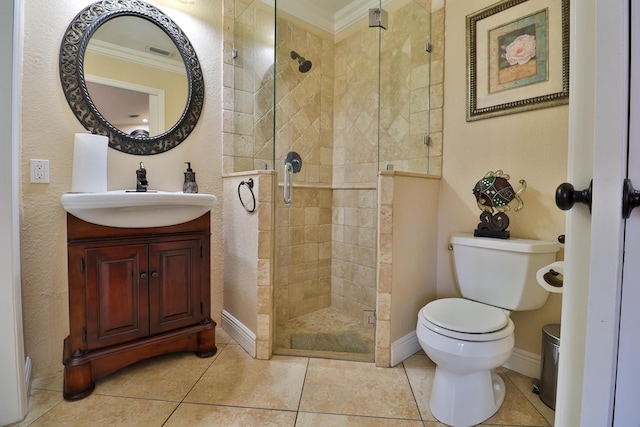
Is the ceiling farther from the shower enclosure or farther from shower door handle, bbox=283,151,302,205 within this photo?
shower door handle, bbox=283,151,302,205

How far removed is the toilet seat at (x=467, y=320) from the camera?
3.97 feet

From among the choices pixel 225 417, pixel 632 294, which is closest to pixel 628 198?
pixel 632 294

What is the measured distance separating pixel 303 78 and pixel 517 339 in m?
2.31

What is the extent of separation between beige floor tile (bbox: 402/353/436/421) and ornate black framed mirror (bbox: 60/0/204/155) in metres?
1.99

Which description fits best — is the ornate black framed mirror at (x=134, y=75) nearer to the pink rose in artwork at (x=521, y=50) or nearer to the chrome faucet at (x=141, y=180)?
the chrome faucet at (x=141, y=180)

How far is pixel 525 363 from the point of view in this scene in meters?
1.62

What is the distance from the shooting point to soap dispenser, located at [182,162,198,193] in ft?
6.25

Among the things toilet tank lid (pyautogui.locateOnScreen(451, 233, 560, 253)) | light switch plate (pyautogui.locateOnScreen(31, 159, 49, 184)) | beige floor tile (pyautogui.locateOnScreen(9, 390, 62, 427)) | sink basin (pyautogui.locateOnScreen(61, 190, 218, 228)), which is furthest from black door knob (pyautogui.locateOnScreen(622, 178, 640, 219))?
light switch plate (pyautogui.locateOnScreen(31, 159, 49, 184))

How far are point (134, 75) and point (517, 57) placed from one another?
221cm

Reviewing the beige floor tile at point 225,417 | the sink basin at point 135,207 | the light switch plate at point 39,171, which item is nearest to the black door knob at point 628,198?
the beige floor tile at point 225,417

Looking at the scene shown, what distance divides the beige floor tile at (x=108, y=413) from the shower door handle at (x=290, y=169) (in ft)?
4.09

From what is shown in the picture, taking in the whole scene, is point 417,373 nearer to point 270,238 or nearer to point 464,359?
point 464,359

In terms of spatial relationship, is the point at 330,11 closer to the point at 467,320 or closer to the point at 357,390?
the point at 467,320

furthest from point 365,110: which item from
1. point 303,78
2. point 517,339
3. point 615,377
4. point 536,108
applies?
point 615,377
